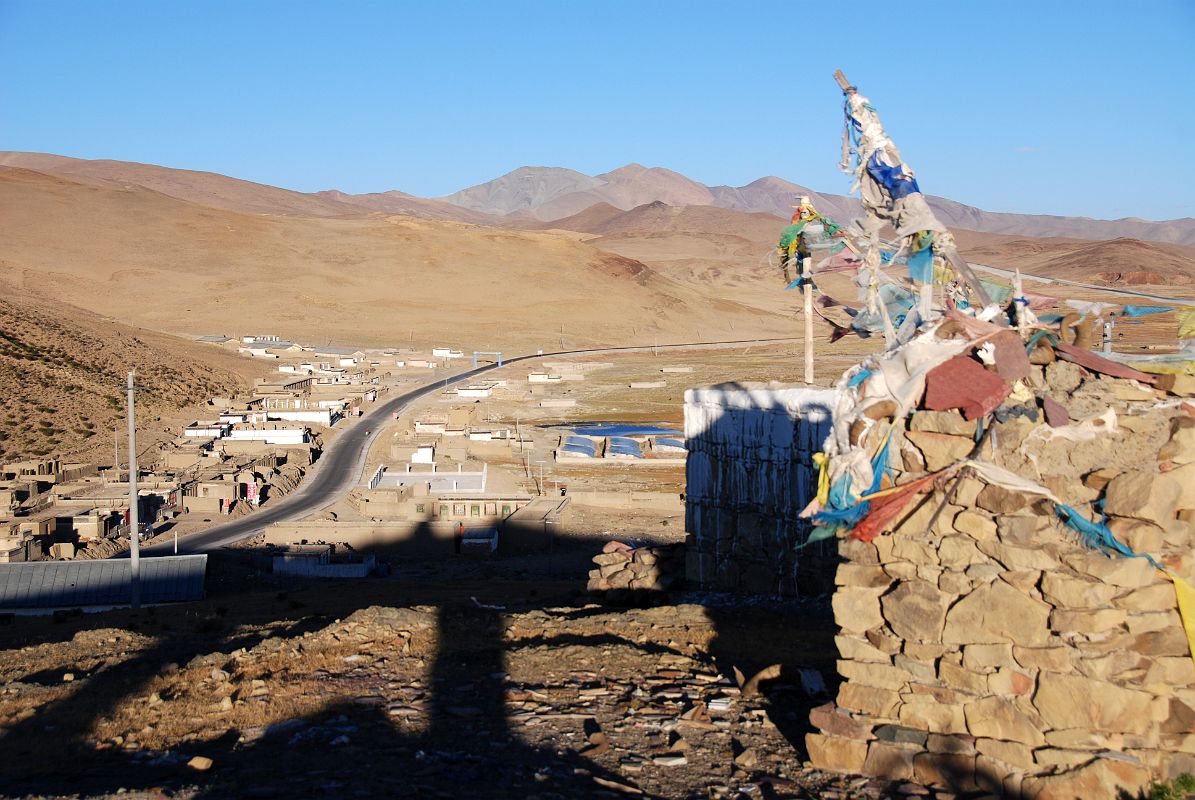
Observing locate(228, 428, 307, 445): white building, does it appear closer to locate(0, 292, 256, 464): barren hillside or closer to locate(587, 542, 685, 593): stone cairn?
locate(0, 292, 256, 464): barren hillside

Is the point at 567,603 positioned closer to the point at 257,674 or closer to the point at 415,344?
the point at 257,674

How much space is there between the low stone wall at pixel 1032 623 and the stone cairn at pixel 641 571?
8.08 meters

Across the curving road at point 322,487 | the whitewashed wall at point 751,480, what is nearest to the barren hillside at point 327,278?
the curving road at point 322,487

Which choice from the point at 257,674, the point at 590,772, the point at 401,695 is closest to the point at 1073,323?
the point at 590,772

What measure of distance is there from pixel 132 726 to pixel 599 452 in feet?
120

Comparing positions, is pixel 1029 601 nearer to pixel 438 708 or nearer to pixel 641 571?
pixel 438 708

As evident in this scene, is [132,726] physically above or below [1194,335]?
below

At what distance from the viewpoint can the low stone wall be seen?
5426 millimetres

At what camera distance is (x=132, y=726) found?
7773mm

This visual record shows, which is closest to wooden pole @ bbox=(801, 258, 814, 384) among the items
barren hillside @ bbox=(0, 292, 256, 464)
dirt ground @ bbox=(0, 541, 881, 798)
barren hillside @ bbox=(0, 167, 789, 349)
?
dirt ground @ bbox=(0, 541, 881, 798)

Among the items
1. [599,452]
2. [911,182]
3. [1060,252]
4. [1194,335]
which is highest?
[1060,252]

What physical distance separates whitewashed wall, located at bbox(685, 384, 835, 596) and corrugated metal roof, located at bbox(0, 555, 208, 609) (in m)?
12.9

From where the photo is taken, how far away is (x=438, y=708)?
7684 millimetres

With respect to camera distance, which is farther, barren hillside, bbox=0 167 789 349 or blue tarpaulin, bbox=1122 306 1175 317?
barren hillside, bbox=0 167 789 349
